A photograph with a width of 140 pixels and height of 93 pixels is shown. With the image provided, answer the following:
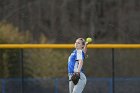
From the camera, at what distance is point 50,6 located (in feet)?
134

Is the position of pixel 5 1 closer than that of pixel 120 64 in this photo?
No

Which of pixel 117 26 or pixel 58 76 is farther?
pixel 117 26

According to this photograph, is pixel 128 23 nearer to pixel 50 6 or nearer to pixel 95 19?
pixel 95 19

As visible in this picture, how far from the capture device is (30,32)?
1516 inches

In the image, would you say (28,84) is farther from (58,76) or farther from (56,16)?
(56,16)

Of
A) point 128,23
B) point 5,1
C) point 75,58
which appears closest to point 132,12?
point 128,23

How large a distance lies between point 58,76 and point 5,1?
77.7ft

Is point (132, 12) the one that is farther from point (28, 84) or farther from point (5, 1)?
point (28, 84)

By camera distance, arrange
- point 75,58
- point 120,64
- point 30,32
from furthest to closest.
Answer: point 30,32
point 120,64
point 75,58

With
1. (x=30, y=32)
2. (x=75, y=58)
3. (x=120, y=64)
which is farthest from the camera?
(x=30, y=32)

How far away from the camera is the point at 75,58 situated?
13.5 m

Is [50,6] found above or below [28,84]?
above

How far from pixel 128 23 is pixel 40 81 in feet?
76.6

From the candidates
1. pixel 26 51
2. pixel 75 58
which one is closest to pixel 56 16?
pixel 26 51
